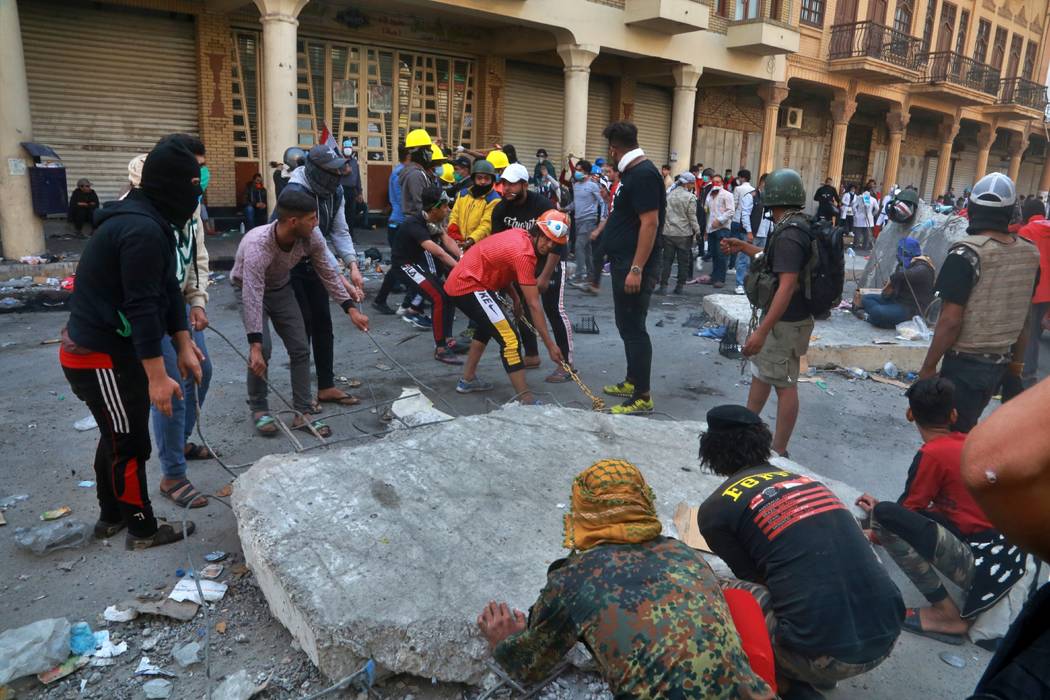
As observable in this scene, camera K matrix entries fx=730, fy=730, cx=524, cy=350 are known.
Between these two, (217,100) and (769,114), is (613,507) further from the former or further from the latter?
(769,114)

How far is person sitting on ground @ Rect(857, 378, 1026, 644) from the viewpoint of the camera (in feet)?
9.04

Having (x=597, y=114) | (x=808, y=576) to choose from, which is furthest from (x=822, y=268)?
(x=597, y=114)

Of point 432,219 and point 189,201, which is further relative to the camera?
point 432,219

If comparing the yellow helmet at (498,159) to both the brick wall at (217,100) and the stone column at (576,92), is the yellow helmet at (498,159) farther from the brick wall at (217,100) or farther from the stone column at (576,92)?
the stone column at (576,92)

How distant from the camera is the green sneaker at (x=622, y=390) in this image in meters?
5.31

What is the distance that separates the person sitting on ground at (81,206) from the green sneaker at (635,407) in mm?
9656

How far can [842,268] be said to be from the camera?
13.3 feet

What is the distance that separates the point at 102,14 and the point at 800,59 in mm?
17283

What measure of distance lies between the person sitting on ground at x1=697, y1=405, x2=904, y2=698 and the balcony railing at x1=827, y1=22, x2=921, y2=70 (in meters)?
22.2

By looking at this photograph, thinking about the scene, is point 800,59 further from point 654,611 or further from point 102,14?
point 654,611

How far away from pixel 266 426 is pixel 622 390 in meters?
2.46

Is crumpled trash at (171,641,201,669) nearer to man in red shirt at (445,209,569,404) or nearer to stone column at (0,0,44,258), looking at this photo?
man in red shirt at (445,209,569,404)

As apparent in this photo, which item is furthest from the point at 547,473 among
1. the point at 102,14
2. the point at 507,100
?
the point at 507,100

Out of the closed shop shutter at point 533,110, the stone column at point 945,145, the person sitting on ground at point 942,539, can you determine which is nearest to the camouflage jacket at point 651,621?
the person sitting on ground at point 942,539
